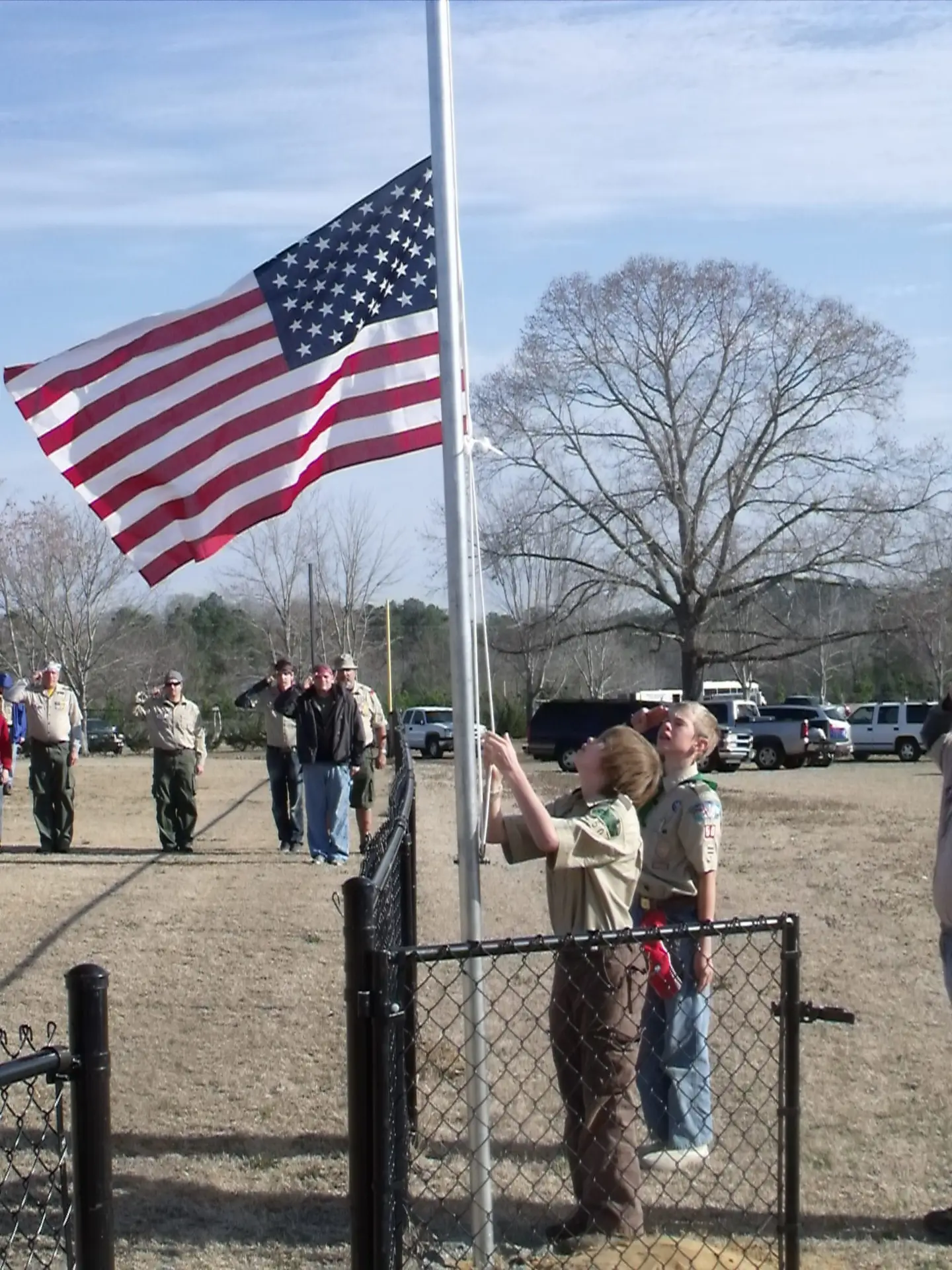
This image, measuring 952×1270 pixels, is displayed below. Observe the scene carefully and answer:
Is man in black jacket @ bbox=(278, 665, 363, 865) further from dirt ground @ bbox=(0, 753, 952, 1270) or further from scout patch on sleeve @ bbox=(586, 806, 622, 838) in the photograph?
scout patch on sleeve @ bbox=(586, 806, 622, 838)

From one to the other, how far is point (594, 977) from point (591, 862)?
1.11ft

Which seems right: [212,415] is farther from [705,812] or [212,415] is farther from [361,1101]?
[361,1101]

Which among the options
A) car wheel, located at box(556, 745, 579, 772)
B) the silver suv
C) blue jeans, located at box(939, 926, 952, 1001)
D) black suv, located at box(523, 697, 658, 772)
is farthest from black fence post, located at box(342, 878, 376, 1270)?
the silver suv

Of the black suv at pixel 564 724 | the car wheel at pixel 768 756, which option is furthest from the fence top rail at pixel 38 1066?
the car wheel at pixel 768 756

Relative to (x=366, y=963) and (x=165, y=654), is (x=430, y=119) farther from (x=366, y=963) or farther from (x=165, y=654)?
(x=165, y=654)

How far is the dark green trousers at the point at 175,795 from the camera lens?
1512 centimetres

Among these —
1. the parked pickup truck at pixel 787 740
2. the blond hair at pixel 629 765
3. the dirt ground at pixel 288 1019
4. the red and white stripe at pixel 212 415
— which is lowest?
the dirt ground at pixel 288 1019

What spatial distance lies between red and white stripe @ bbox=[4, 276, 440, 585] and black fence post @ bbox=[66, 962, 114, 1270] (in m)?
2.69

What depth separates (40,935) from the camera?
10.2 m

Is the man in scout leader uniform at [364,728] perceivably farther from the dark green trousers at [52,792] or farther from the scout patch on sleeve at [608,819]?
the scout patch on sleeve at [608,819]

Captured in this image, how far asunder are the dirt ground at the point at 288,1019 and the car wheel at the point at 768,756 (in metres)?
22.0

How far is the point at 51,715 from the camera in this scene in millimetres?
14930

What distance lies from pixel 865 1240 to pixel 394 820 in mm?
2177

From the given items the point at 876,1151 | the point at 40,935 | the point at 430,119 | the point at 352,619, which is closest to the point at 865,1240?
the point at 876,1151
